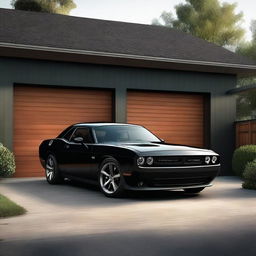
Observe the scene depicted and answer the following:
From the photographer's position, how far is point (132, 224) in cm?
721

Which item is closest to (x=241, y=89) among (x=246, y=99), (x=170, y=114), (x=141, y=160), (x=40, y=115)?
(x=170, y=114)

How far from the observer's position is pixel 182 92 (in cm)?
1714

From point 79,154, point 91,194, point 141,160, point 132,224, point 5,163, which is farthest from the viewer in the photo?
point 5,163

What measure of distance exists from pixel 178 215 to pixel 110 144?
9.76ft

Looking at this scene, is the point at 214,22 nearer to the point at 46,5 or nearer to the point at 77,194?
the point at 46,5

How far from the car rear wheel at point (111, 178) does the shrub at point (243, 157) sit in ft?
19.6

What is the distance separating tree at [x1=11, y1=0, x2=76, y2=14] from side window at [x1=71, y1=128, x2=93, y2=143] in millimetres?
14136

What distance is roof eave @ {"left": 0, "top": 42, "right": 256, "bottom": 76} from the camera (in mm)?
14156

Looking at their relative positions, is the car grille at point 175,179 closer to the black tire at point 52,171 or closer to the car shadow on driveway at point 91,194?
the car shadow on driveway at point 91,194

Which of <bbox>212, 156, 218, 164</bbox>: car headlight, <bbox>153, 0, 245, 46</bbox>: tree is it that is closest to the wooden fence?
<bbox>212, 156, 218, 164</bbox>: car headlight

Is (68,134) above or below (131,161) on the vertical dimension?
above

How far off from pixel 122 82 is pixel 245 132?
4.25m

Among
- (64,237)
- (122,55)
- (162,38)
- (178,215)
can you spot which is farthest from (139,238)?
(162,38)

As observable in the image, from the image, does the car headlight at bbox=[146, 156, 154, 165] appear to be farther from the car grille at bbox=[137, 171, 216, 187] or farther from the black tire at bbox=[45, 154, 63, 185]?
the black tire at bbox=[45, 154, 63, 185]
